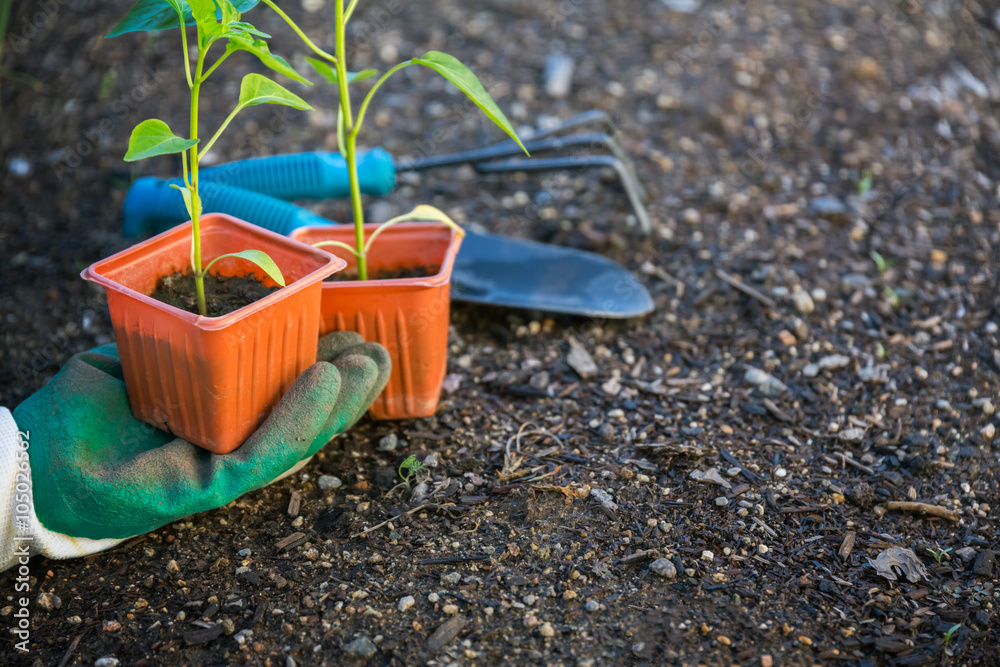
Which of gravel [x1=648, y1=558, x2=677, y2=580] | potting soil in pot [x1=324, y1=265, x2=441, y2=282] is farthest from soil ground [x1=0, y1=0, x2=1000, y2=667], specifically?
potting soil in pot [x1=324, y1=265, x2=441, y2=282]

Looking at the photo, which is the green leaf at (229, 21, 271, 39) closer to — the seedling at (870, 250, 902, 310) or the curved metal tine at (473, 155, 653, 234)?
the curved metal tine at (473, 155, 653, 234)

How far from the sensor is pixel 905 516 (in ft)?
5.25

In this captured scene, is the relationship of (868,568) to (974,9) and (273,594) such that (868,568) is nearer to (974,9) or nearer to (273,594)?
(273,594)

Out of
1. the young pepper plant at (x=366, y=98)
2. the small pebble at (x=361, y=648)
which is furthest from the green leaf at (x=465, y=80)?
the small pebble at (x=361, y=648)

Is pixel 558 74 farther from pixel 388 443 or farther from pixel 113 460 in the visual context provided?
pixel 113 460

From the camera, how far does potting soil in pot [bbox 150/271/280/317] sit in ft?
4.64

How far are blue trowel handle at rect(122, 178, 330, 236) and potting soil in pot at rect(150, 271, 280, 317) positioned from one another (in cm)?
28

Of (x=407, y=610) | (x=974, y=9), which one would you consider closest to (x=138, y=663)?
(x=407, y=610)

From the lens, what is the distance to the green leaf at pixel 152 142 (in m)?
1.19

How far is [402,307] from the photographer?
156cm

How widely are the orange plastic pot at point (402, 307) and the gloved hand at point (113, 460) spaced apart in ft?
0.41

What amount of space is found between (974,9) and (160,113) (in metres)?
3.63

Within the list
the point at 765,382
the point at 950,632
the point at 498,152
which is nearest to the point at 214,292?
the point at 498,152

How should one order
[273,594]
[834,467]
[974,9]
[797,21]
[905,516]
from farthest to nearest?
[974,9]
[797,21]
[834,467]
[905,516]
[273,594]
